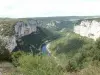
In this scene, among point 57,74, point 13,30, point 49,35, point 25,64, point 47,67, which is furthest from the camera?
point 49,35

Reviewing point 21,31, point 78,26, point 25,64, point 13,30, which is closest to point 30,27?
point 21,31

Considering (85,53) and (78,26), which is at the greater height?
(85,53)

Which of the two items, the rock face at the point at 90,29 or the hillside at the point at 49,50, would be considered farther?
the rock face at the point at 90,29

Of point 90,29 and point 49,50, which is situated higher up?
point 90,29

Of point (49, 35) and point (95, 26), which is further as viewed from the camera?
point (49, 35)

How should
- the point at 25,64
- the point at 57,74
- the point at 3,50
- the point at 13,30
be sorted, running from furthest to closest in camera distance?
the point at 13,30
the point at 3,50
the point at 25,64
the point at 57,74

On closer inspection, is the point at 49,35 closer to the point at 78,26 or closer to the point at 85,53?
the point at 78,26

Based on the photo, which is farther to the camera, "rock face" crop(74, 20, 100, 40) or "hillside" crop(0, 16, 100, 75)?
"rock face" crop(74, 20, 100, 40)

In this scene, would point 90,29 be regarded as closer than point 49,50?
No
